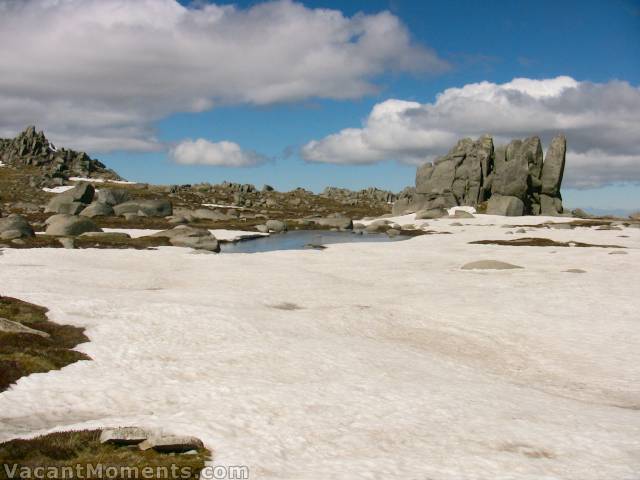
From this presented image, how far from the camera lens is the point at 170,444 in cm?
1488

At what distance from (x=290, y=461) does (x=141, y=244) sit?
59300mm

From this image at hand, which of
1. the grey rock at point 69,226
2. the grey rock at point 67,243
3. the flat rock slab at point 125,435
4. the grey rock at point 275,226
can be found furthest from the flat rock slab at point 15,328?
the grey rock at point 275,226

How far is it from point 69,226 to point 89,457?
224 ft

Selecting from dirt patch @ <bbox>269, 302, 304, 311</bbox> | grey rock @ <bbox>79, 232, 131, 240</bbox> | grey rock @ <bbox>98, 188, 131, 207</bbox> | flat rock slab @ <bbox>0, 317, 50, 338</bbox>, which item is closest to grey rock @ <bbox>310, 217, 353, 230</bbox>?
grey rock @ <bbox>98, 188, 131, 207</bbox>

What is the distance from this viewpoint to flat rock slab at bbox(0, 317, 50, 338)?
83.1ft

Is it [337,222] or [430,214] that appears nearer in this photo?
[337,222]

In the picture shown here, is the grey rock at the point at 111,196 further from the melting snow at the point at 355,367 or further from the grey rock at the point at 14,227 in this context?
the melting snow at the point at 355,367

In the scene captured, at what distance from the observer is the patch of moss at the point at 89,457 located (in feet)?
43.5

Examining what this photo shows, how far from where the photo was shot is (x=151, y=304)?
33.5 metres

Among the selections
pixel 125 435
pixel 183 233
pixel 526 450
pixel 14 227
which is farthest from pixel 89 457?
pixel 183 233

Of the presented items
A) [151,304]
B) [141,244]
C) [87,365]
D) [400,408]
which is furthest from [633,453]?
[141,244]

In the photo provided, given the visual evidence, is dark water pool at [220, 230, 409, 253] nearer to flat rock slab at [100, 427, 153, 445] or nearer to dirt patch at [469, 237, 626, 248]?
dirt patch at [469, 237, 626, 248]

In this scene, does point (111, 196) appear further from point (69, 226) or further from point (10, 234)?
point (10, 234)

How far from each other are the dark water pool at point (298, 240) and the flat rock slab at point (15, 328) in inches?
1880
